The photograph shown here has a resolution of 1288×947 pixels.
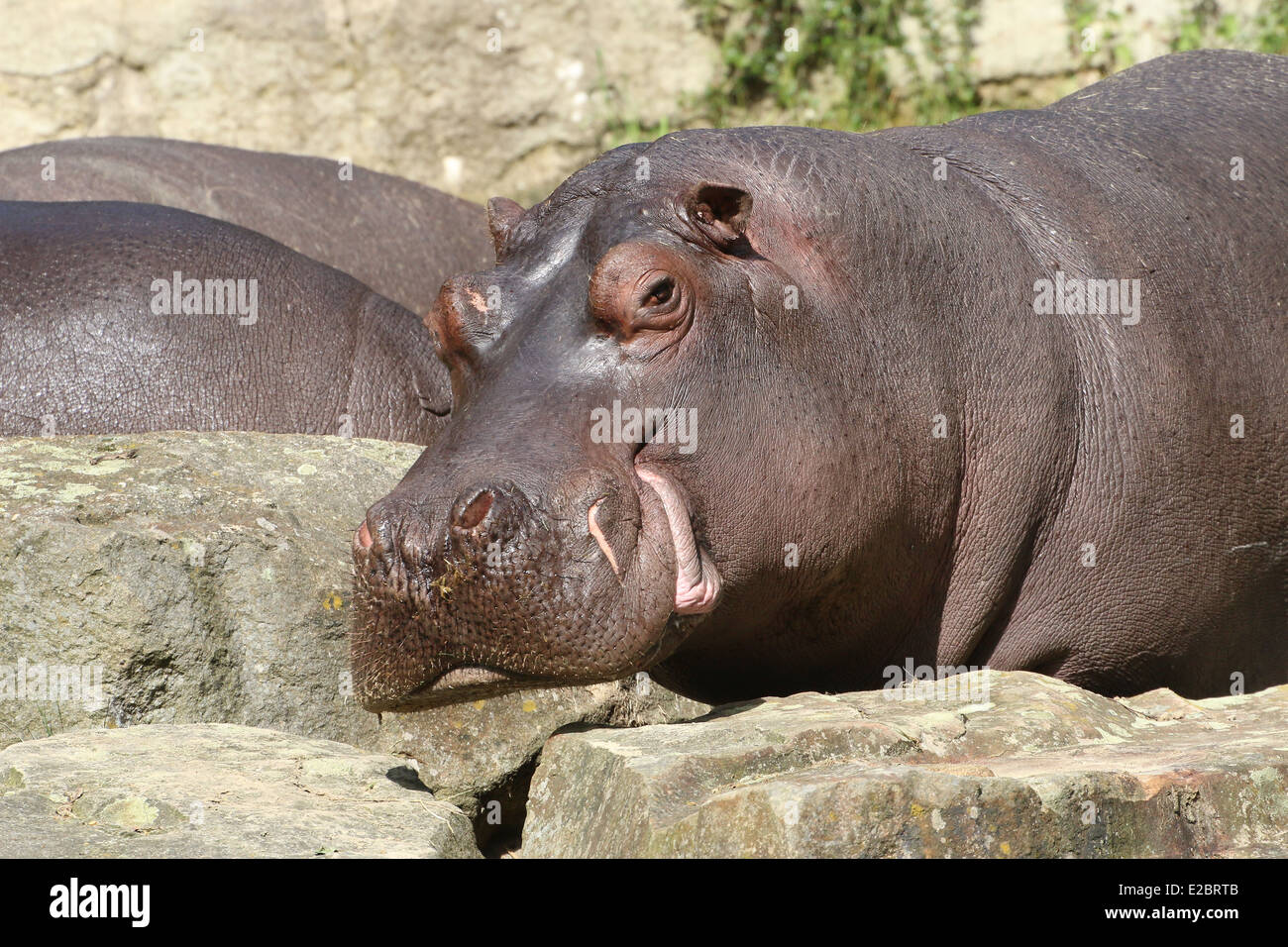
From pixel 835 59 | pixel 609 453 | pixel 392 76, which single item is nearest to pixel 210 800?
pixel 609 453

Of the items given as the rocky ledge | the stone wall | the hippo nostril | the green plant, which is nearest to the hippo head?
the hippo nostril

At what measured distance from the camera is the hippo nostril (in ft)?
10.9

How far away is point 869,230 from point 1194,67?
2.15m

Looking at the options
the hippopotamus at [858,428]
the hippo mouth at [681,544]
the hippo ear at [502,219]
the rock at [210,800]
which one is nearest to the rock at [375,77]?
the hippopotamus at [858,428]

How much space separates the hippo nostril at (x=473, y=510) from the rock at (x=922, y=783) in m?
0.50

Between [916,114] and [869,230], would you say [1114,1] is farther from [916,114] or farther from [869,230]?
[869,230]

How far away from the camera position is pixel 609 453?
349 cm

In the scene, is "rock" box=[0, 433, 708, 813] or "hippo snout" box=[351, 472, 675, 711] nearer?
"hippo snout" box=[351, 472, 675, 711]

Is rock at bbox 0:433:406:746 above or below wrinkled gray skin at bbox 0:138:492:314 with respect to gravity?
below

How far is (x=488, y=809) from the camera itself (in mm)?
3871

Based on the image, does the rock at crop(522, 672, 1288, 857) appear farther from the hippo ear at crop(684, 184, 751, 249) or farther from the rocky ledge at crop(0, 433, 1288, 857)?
the hippo ear at crop(684, 184, 751, 249)

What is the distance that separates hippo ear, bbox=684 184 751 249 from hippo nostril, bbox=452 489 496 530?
0.85 metres

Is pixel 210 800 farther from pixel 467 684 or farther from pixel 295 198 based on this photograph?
pixel 295 198
